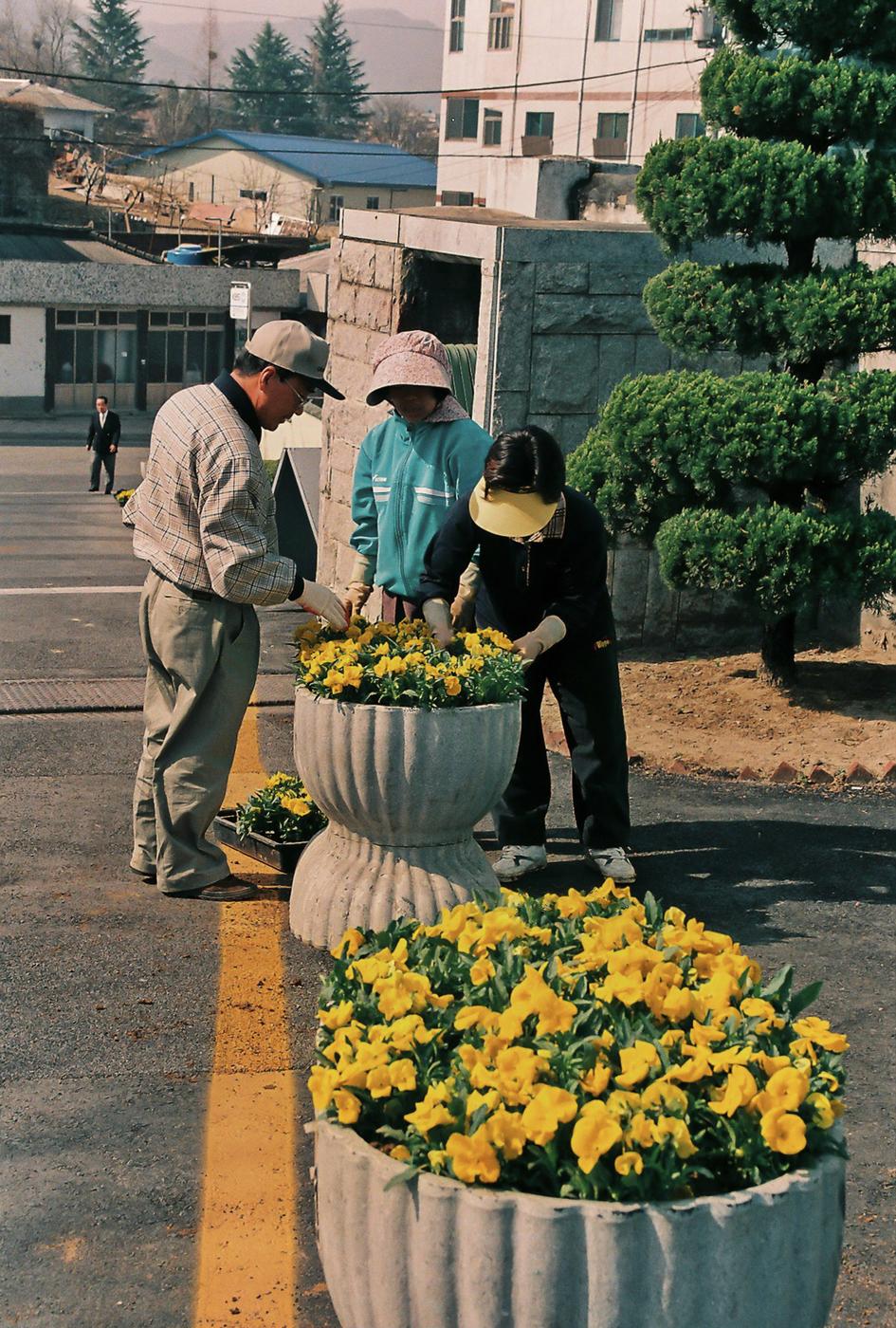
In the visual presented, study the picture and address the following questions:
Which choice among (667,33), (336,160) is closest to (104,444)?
(667,33)

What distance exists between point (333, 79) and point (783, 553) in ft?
429

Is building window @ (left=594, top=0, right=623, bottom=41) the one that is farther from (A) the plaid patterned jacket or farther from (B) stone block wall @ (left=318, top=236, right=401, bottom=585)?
(A) the plaid patterned jacket

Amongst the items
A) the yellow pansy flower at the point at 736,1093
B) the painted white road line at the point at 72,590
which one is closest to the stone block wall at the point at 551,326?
the painted white road line at the point at 72,590

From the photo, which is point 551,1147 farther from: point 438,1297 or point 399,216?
point 399,216

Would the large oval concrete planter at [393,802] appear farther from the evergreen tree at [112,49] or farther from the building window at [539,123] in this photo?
the evergreen tree at [112,49]

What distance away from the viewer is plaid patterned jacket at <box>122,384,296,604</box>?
552cm

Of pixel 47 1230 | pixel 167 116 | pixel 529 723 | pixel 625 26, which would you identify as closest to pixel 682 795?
pixel 529 723

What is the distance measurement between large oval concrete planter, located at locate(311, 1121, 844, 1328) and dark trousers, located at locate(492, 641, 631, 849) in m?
3.55

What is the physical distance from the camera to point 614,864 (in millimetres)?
6203

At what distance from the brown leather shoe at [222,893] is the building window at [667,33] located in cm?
5896

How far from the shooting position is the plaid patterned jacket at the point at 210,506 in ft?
18.1

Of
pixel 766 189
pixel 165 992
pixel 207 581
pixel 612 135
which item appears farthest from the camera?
pixel 612 135

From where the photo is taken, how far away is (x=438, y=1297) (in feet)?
8.57

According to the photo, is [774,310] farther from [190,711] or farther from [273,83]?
[273,83]
